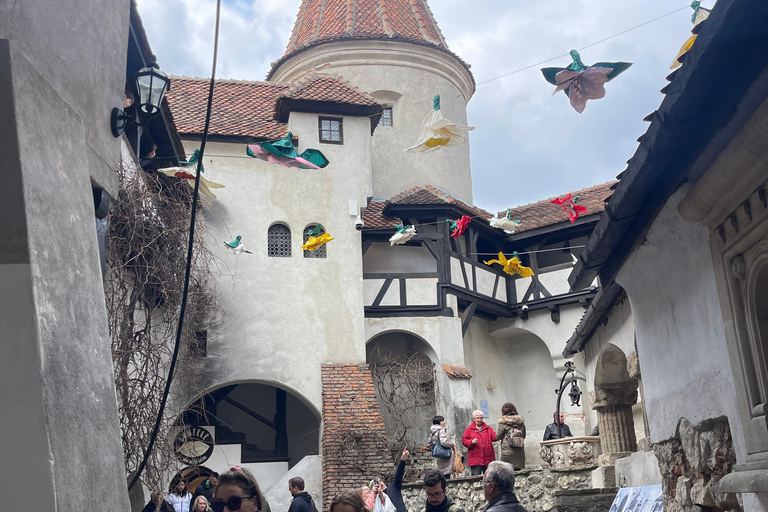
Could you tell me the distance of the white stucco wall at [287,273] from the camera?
1855 centimetres

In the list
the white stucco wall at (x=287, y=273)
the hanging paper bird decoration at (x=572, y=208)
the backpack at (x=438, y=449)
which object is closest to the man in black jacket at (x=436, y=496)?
the backpack at (x=438, y=449)

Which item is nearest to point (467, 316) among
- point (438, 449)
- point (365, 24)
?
point (438, 449)

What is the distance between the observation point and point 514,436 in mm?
12570

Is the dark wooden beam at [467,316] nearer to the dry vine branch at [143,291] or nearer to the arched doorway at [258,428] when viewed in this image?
the arched doorway at [258,428]

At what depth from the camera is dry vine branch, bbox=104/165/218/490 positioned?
12.1 m

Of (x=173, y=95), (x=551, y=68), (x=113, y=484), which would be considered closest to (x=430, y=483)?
(x=113, y=484)

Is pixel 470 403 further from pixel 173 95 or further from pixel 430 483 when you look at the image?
pixel 430 483

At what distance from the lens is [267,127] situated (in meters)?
20.2

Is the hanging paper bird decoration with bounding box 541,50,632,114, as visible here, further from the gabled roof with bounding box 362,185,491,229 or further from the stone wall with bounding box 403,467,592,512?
the gabled roof with bounding box 362,185,491,229

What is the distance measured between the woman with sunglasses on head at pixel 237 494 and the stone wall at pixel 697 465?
125 inches

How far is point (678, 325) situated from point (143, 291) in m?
8.98

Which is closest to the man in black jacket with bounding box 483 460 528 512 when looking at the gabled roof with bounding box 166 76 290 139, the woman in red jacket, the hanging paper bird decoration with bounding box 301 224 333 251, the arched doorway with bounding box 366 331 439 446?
the woman in red jacket

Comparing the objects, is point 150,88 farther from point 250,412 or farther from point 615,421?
point 250,412

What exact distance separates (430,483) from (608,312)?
17.8ft
